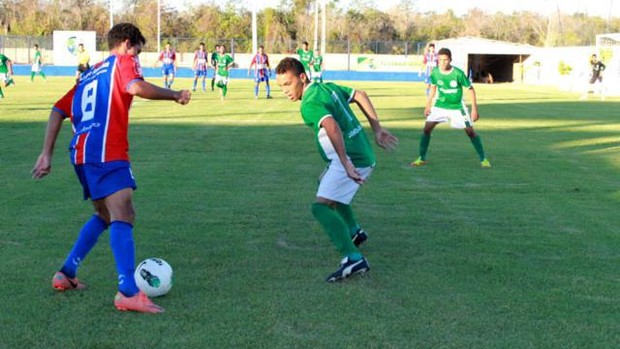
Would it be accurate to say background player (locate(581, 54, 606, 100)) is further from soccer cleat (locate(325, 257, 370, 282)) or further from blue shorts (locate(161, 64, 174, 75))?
soccer cleat (locate(325, 257, 370, 282))

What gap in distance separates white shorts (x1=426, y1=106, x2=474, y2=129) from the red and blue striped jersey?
27.3 feet

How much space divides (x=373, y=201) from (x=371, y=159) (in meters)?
3.22

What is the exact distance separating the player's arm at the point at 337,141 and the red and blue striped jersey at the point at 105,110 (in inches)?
52.9

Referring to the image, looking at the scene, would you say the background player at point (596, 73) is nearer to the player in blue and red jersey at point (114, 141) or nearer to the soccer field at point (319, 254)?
the soccer field at point (319, 254)

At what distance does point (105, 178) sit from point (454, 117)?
8.52 metres

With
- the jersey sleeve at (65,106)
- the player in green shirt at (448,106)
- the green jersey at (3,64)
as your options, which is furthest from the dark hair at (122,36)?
the green jersey at (3,64)

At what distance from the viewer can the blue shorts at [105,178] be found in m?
5.24

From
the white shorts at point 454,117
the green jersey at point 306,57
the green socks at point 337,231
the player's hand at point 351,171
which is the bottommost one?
the green socks at point 337,231

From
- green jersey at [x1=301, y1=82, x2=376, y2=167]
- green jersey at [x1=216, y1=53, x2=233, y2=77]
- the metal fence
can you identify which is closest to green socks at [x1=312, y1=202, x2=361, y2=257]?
green jersey at [x1=301, y1=82, x2=376, y2=167]

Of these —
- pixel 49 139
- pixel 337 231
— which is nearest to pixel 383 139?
pixel 337 231

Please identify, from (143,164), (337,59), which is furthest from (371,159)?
(337,59)

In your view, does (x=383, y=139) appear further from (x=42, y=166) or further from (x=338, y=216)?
(x=42, y=166)

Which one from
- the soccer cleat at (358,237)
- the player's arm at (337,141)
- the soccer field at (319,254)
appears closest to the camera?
the soccer field at (319,254)

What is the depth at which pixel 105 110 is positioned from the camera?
206 inches
